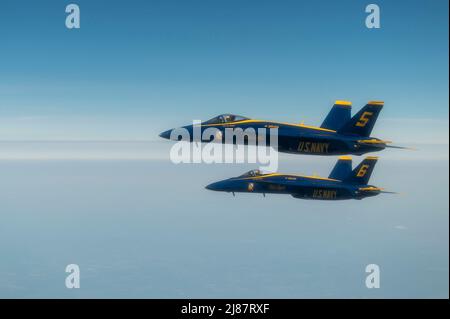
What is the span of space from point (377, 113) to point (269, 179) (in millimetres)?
10579

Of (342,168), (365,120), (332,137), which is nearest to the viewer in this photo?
(365,120)

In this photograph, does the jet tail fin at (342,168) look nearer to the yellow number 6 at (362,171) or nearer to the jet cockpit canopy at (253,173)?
the yellow number 6 at (362,171)

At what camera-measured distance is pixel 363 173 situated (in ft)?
116

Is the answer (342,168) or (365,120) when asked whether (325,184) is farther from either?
(365,120)

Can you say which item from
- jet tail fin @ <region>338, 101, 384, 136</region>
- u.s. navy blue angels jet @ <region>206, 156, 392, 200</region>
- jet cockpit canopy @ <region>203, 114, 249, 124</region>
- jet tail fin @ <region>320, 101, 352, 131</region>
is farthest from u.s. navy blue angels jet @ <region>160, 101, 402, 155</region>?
u.s. navy blue angels jet @ <region>206, 156, 392, 200</region>

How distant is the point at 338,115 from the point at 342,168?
19.2 ft

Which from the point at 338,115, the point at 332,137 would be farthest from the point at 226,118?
the point at 338,115

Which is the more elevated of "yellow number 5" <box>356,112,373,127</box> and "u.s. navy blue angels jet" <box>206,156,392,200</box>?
"yellow number 5" <box>356,112,373,127</box>

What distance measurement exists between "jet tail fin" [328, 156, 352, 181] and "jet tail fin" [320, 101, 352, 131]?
4851 millimetres

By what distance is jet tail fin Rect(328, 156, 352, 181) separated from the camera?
36.2 meters

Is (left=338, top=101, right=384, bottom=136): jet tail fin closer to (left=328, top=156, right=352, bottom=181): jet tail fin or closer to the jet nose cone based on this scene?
(left=328, top=156, right=352, bottom=181): jet tail fin

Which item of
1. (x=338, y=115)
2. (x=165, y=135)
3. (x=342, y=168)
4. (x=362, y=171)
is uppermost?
(x=338, y=115)
